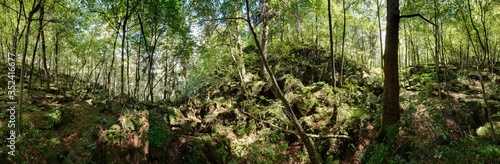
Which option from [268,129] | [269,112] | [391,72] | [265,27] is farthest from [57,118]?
[391,72]

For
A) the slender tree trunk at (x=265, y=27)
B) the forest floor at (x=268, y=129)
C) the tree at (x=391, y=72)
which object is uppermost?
the slender tree trunk at (x=265, y=27)

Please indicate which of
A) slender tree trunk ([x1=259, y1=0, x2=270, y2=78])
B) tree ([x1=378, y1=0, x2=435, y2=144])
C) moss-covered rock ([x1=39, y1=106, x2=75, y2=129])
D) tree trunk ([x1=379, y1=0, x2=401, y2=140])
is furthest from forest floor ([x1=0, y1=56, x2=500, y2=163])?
slender tree trunk ([x1=259, y1=0, x2=270, y2=78])

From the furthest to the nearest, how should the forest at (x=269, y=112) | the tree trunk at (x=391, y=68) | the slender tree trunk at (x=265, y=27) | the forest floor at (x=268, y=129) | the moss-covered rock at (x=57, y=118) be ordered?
the moss-covered rock at (x=57, y=118)
the slender tree trunk at (x=265, y=27)
the forest floor at (x=268, y=129)
the forest at (x=269, y=112)
the tree trunk at (x=391, y=68)

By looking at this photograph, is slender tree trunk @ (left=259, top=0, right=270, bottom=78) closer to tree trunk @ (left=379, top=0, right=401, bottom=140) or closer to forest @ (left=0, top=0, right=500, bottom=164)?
forest @ (left=0, top=0, right=500, bottom=164)

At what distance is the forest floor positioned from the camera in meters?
6.58

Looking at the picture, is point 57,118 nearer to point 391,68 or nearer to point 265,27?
point 265,27

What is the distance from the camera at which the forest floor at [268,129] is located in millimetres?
6582

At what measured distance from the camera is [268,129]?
9.84 meters

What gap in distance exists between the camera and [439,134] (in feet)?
21.7

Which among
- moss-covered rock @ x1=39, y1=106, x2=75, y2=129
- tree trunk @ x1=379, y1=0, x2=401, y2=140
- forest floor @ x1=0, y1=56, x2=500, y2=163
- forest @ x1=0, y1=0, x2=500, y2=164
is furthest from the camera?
moss-covered rock @ x1=39, y1=106, x2=75, y2=129

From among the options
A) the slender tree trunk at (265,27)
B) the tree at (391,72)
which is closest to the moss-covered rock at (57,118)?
the slender tree trunk at (265,27)

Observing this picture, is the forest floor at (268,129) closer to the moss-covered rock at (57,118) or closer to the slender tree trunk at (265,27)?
the moss-covered rock at (57,118)

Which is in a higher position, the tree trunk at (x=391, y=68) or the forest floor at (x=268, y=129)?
the tree trunk at (x=391, y=68)

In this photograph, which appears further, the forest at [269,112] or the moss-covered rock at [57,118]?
the moss-covered rock at [57,118]
